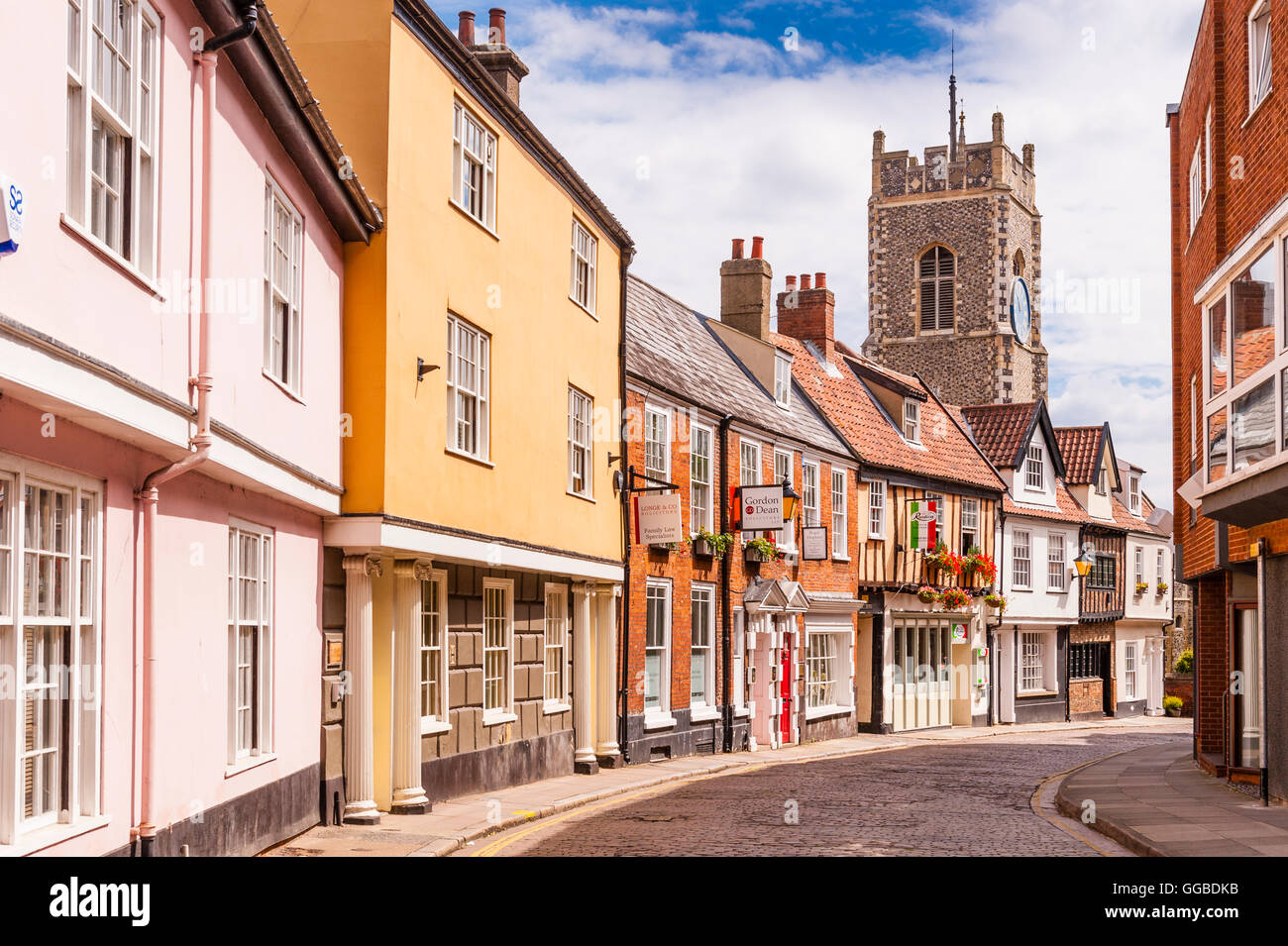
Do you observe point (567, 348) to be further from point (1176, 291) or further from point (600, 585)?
point (1176, 291)

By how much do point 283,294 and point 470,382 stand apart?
4.10 m

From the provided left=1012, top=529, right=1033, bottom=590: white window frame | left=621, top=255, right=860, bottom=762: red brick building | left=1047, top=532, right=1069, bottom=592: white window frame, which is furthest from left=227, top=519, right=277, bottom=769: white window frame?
left=1047, top=532, right=1069, bottom=592: white window frame

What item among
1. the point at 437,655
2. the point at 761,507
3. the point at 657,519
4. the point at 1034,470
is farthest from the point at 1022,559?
the point at 437,655

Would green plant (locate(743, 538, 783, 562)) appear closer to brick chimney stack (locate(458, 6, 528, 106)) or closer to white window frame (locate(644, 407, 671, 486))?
white window frame (locate(644, 407, 671, 486))

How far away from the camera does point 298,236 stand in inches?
488

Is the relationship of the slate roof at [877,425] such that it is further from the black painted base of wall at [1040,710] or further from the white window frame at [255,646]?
Result: the white window frame at [255,646]

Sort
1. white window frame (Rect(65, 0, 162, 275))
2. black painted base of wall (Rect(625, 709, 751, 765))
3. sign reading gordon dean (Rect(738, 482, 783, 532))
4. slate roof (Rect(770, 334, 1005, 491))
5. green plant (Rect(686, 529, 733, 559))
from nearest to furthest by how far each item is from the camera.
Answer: white window frame (Rect(65, 0, 162, 275)), black painted base of wall (Rect(625, 709, 751, 765)), green plant (Rect(686, 529, 733, 559)), sign reading gordon dean (Rect(738, 482, 783, 532)), slate roof (Rect(770, 334, 1005, 491))

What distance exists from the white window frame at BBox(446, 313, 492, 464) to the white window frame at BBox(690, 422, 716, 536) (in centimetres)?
854

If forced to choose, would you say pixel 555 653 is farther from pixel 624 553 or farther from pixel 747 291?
pixel 747 291

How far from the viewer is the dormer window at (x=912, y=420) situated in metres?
37.0

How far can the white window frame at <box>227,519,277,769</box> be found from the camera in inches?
429

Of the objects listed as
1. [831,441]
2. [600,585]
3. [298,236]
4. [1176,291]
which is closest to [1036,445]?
[831,441]

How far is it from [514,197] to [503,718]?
20.9ft

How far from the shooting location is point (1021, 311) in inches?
2589
